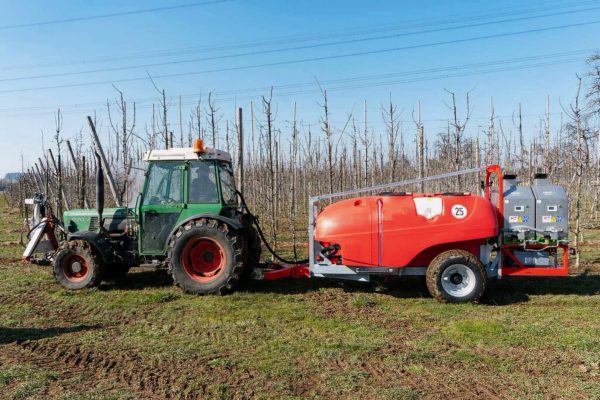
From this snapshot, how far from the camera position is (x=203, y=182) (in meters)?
6.91

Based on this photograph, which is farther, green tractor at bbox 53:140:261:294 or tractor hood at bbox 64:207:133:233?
tractor hood at bbox 64:207:133:233

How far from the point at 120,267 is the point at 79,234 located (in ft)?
3.39

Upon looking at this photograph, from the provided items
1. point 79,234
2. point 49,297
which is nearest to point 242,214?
point 79,234

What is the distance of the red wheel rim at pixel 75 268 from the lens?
7047mm

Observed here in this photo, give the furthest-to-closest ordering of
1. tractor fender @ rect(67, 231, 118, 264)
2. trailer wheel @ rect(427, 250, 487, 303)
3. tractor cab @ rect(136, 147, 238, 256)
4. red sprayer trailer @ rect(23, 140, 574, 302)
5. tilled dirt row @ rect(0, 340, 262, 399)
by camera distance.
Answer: tractor fender @ rect(67, 231, 118, 264)
tractor cab @ rect(136, 147, 238, 256)
red sprayer trailer @ rect(23, 140, 574, 302)
trailer wheel @ rect(427, 250, 487, 303)
tilled dirt row @ rect(0, 340, 262, 399)

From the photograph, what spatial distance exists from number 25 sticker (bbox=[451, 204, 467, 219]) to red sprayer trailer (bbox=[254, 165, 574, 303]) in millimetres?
13

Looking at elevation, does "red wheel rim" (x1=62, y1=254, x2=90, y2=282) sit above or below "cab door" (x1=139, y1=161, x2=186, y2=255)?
below

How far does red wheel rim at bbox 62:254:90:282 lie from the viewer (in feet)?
23.1

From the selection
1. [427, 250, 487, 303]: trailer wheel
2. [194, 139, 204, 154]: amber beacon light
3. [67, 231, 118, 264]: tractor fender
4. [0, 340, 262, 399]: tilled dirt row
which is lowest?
[0, 340, 262, 399]: tilled dirt row

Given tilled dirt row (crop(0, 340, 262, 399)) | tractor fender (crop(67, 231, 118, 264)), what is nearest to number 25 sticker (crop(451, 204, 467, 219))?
tilled dirt row (crop(0, 340, 262, 399))

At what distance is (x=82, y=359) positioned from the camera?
14.6ft

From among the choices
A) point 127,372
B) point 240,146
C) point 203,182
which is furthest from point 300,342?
point 240,146

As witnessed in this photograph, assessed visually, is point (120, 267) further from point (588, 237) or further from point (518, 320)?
point (588, 237)

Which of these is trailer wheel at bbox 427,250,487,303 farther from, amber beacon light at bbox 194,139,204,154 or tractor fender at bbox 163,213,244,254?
amber beacon light at bbox 194,139,204,154
